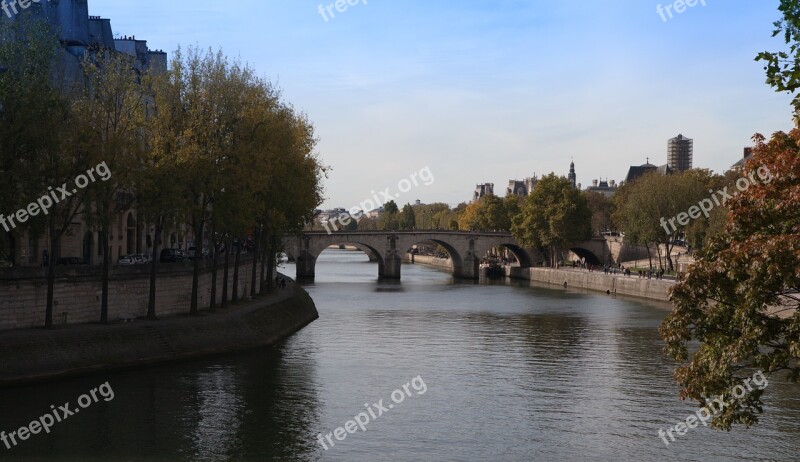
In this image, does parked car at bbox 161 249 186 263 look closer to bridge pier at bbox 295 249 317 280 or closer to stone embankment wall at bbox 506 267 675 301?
stone embankment wall at bbox 506 267 675 301

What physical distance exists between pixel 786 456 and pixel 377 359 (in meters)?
23.3

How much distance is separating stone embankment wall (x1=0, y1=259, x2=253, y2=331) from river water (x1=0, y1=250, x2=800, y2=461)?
560cm

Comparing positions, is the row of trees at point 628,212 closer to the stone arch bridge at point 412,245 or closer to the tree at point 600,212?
the tree at point 600,212

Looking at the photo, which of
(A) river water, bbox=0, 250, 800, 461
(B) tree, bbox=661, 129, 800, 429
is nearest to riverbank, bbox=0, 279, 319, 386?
(A) river water, bbox=0, 250, 800, 461

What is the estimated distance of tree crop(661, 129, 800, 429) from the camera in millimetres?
19328

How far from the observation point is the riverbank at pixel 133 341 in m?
39.9

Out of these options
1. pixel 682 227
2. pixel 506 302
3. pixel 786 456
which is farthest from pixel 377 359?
pixel 682 227

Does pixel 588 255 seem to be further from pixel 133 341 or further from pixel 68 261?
pixel 133 341

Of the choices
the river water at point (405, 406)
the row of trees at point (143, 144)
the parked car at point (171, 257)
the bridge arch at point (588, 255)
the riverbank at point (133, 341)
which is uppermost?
the row of trees at point (143, 144)

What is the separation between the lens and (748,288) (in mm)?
19734

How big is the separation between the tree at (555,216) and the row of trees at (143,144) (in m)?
69.1

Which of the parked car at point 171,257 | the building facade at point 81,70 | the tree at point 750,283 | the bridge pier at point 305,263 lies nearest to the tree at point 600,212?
the bridge pier at point 305,263

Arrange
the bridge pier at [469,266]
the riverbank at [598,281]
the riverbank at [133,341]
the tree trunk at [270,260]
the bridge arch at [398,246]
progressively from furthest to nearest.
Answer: the bridge pier at [469,266], the bridge arch at [398,246], the riverbank at [598,281], the tree trunk at [270,260], the riverbank at [133,341]

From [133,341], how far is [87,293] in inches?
163
